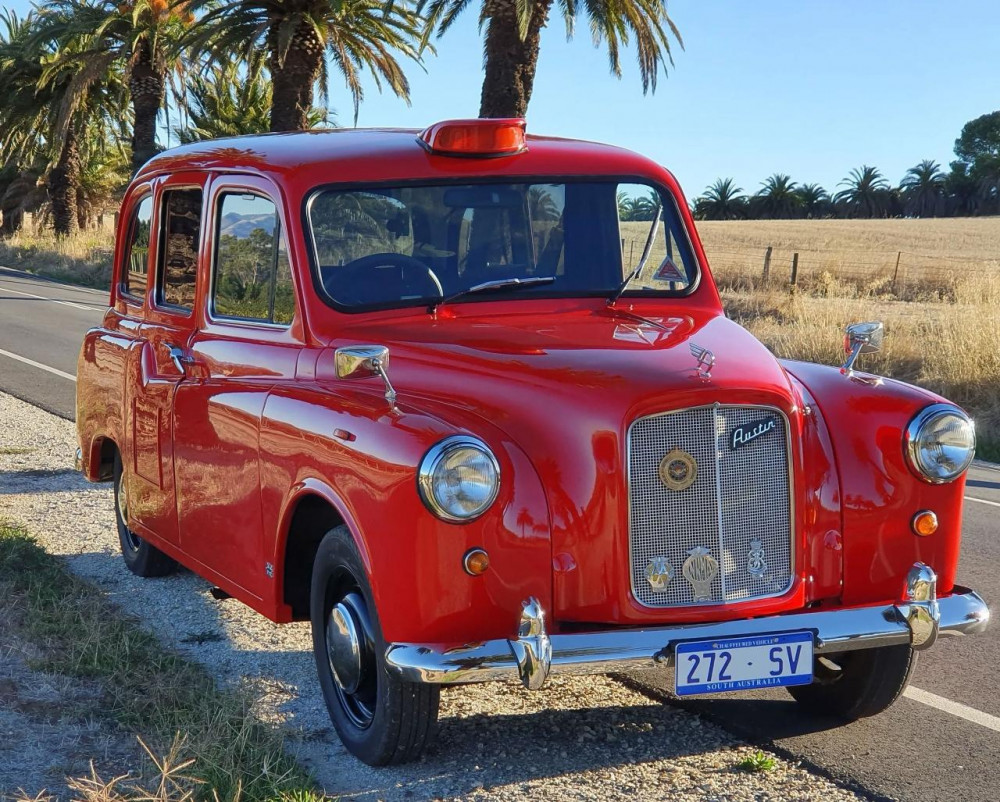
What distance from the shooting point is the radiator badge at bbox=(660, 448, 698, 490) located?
3695 mm

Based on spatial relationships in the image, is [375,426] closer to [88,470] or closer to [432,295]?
[432,295]

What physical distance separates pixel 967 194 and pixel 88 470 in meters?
76.2

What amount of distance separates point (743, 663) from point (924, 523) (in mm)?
834

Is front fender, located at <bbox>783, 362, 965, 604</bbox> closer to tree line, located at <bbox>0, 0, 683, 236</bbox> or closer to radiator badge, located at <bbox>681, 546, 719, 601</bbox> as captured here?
radiator badge, located at <bbox>681, 546, 719, 601</bbox>

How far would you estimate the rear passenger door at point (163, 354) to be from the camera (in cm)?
525

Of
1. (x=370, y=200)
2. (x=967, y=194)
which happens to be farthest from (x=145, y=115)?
(x=967, y=194)

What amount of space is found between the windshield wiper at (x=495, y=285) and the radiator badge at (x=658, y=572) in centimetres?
134

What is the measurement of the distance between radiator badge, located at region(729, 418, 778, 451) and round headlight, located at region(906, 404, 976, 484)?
21.2 inches

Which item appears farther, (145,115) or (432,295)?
(145,115)

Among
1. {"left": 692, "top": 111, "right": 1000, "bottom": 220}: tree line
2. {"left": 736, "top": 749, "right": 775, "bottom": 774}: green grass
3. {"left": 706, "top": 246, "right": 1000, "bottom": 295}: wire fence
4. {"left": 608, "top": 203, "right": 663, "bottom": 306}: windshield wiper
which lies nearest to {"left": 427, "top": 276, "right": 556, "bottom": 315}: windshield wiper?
{"left": 608, "top": 203, "right": 663, "bottom": 306}: windshield wiper

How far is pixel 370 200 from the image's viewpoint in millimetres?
4668

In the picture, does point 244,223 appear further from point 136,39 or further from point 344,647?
point 136,39

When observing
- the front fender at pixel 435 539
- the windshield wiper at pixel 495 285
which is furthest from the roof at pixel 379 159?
the front fender at pixel 435 539

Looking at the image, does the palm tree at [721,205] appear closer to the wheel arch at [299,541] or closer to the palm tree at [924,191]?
the palm tree at [924,191]
